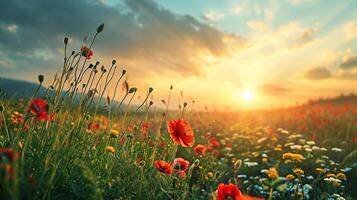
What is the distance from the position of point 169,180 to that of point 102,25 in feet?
4.23

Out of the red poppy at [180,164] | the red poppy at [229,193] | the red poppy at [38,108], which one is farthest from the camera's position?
the red poppy at [180,164]

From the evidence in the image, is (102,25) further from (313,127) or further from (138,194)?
(313,127)

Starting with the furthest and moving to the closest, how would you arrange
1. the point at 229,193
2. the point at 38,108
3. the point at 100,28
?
the point at 100,28 < the point at 229,193 < the point at 38,108

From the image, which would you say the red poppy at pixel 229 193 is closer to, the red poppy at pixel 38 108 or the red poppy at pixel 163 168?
A: the red poppy at pixel 163 168

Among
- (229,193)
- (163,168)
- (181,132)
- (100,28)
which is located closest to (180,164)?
(181,132)

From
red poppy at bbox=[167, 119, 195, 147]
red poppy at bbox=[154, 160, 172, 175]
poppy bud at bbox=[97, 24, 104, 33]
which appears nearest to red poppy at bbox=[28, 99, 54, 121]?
poppy bud at bbox=[97, 24, 104, 33]

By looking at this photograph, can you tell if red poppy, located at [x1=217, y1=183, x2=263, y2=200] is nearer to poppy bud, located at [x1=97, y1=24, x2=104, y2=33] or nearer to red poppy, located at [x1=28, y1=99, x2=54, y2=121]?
red poppy, located at [x1=28, y1=99, x2=54, y2=121]

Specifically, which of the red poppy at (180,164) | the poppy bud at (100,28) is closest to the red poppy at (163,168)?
the red poppy at (180,164)

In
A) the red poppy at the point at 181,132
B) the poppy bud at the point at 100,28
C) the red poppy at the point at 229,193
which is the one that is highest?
the poppy bud at the point at 100,28

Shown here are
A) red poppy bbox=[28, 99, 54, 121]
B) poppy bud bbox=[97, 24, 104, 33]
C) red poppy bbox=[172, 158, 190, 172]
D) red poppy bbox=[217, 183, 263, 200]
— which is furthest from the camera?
red poppy bbox=[172, 158, 190, 172]

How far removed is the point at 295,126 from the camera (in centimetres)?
1027

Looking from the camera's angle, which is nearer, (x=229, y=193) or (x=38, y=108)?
(x=38, y=108)

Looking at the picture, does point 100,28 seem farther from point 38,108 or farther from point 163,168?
point 163,168

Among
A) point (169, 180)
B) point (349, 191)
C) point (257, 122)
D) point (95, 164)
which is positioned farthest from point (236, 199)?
point (257, 122)
